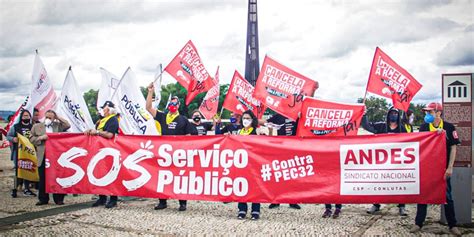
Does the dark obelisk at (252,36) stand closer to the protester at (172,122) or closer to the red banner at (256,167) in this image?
the protester at (172,122)

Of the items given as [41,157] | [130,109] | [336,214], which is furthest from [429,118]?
[41,157]

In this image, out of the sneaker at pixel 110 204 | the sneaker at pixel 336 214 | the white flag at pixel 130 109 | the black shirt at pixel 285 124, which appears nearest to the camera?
the sneaker at pixel 336 214

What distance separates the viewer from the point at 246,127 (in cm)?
823

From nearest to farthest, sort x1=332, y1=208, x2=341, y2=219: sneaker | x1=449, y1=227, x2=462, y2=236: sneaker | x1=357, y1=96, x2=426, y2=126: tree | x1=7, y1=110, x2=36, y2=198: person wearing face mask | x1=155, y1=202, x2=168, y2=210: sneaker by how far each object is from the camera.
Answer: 1. x1=449, y1=227, x2=462, y2=236: sneaker
2. x1=332, y1=208, x2=341, y2=219: sneaker
3. x1=155, y1=202, x2=168, y2=210: sneaker
4. x1=357, y1=96, x2=426, y2=126: tree
5. x1=7, y1=110, x2=36, y2=198: person wearing face mask

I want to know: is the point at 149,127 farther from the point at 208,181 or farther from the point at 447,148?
the point at 447,148

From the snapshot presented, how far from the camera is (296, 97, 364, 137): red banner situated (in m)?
8.10

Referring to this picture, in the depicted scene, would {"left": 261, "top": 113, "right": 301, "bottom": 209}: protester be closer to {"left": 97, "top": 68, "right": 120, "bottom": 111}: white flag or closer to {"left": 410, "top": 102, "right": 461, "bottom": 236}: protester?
{"left": 410, "top": 102, "right": 461, "bottom": 236}: protester

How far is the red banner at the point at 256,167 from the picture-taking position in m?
7.01

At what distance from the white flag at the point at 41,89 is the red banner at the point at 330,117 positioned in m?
6.99

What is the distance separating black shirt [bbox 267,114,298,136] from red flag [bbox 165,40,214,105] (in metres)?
3.33

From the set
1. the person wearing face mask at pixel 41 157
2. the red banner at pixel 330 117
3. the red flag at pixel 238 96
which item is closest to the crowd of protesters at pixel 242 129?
the person wearing face mask at pixel 41 157

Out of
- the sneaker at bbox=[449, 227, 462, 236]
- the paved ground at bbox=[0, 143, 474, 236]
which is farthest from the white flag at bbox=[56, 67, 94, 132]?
the sneaker at bbox=[449, 227, 462, 236]

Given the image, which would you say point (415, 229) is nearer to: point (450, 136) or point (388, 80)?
point (450, 136)

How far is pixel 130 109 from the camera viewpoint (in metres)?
10.4
